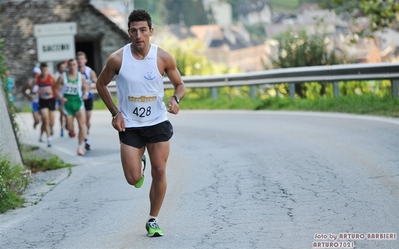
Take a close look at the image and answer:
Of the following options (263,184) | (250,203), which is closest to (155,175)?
(250,203)

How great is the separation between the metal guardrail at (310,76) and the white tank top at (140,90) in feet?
37.6

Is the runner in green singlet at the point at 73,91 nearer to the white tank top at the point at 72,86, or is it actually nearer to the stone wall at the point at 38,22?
the white tank top at the point at 72,86

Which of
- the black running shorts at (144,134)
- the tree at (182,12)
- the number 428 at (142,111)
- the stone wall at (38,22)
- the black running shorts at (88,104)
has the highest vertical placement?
the number 428 at (142,111)

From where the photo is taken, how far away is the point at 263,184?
36.0 ft

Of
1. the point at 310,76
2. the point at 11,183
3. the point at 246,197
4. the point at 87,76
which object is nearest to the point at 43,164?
the point at 87,76

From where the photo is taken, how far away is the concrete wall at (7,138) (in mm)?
12953

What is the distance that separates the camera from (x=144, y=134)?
8.55m

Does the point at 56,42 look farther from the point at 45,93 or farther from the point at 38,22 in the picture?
the point at 38,22

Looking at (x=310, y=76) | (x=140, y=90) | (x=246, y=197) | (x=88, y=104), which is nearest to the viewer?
(x=140, y=90)

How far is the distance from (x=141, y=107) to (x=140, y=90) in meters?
0.15

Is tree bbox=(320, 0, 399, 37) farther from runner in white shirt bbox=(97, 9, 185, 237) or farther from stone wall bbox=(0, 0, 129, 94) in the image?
stone wall bbox=(0, 0, 129, 94)

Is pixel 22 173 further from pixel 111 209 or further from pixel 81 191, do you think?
pixel 111 209

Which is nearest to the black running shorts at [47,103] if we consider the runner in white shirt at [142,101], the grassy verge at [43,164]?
the grassy verge at [43,164]

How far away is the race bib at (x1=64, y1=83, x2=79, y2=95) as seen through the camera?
17906 mm
